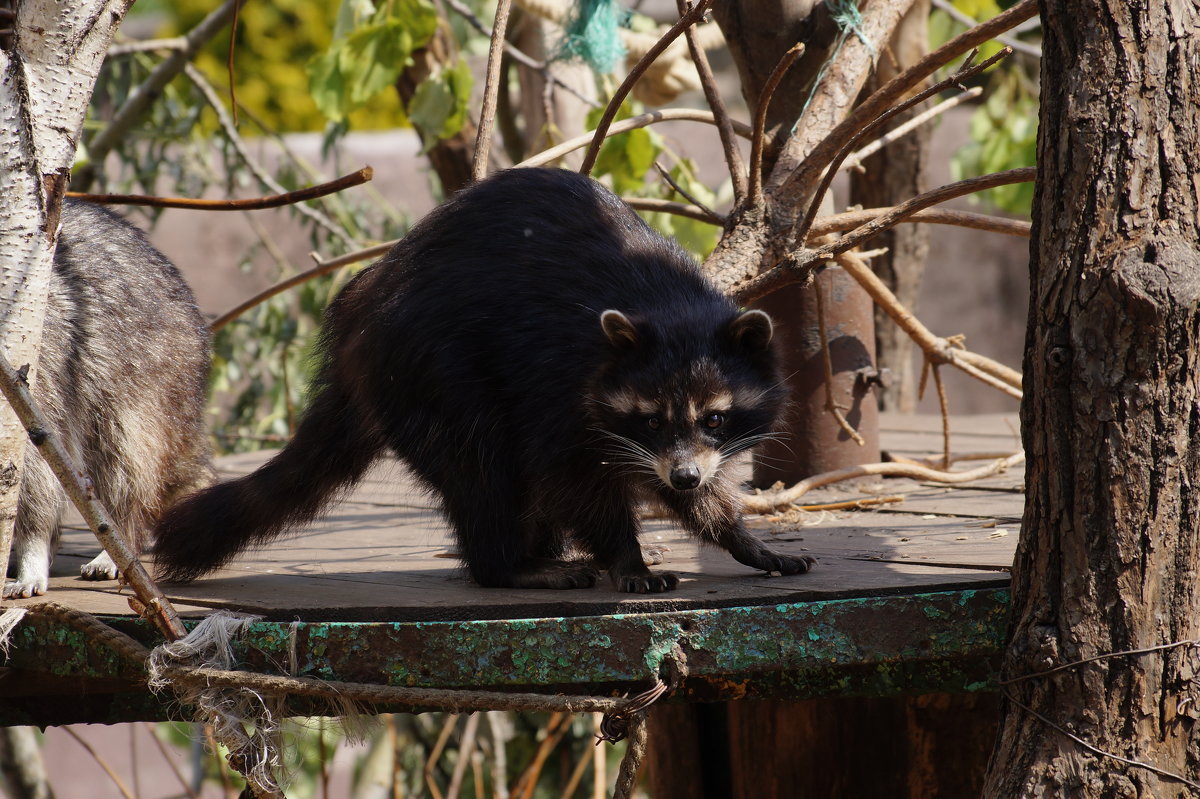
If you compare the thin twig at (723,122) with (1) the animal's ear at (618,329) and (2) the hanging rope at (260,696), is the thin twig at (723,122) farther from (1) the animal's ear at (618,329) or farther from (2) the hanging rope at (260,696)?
(2) the hanging rope at (260,696)

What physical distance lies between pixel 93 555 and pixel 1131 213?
289 cm

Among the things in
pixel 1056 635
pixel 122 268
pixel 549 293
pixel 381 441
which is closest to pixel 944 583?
pixel 1056 635

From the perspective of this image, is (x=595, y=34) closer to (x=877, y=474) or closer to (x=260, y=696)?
(x=877, y=474)

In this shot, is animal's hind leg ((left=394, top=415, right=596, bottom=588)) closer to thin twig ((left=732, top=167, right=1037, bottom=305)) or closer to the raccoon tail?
the raccoon tail

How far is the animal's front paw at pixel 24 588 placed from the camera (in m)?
2.81

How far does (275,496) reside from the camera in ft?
10.1

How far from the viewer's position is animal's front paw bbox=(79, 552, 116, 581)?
3.13m

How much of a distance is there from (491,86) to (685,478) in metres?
1.46

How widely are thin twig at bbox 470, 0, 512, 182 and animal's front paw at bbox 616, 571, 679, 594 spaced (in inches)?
56.1

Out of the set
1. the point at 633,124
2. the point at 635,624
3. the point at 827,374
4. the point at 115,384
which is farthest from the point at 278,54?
the point at 635,624

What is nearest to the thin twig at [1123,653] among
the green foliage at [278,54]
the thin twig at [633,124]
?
the thin twig at [633,124]

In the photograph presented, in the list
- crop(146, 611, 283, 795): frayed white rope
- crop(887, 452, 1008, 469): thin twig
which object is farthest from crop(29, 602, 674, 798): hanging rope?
crop(887, 452, 1008, 469): thin twig

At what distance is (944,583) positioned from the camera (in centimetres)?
227

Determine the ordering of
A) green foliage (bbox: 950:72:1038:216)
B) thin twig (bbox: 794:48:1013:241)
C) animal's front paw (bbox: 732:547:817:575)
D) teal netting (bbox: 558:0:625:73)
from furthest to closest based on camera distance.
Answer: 1. green foliage (bbox: 950:72:1038:216)
2. teal netting (bbox: 558:0:625:73)
3. thin twig (bbox: 794:48:1013:241)
4. animal's front paw (bbox: 732:547:817:575)
